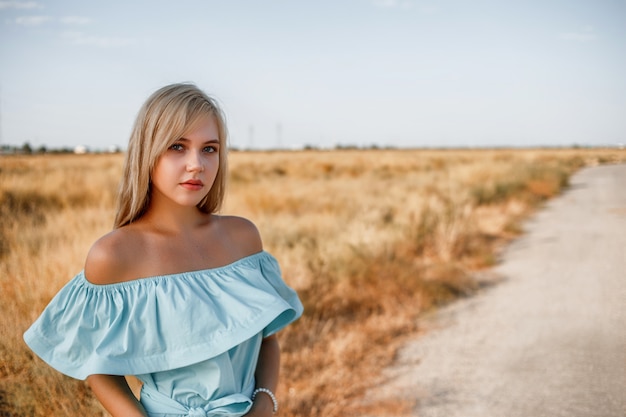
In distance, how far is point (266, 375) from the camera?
6.23 ft

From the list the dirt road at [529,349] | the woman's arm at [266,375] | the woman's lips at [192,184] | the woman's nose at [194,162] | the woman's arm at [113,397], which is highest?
the woman's nose at [194,162]

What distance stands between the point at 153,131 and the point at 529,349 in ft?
13.8

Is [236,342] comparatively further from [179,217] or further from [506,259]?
[506,259]

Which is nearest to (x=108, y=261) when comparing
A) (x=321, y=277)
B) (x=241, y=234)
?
(x=241, y=234)

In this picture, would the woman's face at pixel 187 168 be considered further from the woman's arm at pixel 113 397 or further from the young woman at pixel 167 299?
the woman's arm at pixel 113 397

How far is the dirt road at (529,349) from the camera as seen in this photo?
150 inches

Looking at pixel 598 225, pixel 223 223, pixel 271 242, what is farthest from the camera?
pixel 598 225

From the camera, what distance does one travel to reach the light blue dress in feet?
4.97

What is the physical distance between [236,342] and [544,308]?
519 cm

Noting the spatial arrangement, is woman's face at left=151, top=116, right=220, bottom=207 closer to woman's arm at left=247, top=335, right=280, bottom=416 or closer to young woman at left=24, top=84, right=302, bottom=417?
young woman at left=24, top=84, right=302, bottom=417

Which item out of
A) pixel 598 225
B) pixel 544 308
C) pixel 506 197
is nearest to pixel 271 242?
pixel 544 308

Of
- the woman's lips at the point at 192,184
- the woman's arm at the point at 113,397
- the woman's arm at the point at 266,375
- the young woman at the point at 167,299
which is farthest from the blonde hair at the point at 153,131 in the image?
the woman's arm at the point at 266,375

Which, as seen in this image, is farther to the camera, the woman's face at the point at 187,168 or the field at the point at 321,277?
the field at the point at 321,277

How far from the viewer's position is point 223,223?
191cm
